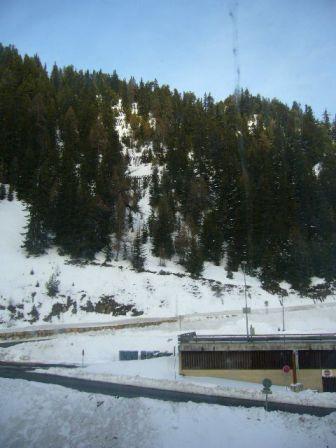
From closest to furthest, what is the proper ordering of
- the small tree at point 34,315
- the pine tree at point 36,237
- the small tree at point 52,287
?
the small tree at point 34,315
the small tree at point 52,287
the pine tree at point 36,237

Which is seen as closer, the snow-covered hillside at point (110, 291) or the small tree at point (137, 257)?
the snow-covered hillside at point (110, 291)

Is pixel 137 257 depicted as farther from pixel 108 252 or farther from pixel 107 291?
pixel 107 291

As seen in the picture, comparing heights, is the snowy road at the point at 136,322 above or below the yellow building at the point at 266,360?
above

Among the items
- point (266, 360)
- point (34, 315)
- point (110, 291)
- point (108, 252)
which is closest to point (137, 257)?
point (108, 252)

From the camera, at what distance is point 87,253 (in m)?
54.3

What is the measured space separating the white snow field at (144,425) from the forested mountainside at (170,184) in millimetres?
33373

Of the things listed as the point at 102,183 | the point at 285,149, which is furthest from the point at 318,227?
the point at 102,183

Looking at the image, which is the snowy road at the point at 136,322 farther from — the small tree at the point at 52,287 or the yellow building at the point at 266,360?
the yellow building at the point at 266,360

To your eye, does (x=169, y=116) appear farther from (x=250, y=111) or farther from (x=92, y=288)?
(x=92, y=288)

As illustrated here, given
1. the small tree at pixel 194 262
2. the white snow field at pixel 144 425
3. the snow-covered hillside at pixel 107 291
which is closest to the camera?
the white snow field at pixel 144 425

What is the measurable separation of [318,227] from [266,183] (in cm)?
1014

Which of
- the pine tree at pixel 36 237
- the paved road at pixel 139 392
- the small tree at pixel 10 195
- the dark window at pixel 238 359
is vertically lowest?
the paved road at pixel 139 392

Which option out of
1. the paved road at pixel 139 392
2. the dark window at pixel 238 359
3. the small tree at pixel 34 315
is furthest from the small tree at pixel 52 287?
the dark window at pixel 238 359

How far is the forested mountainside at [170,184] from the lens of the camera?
56.3 m
